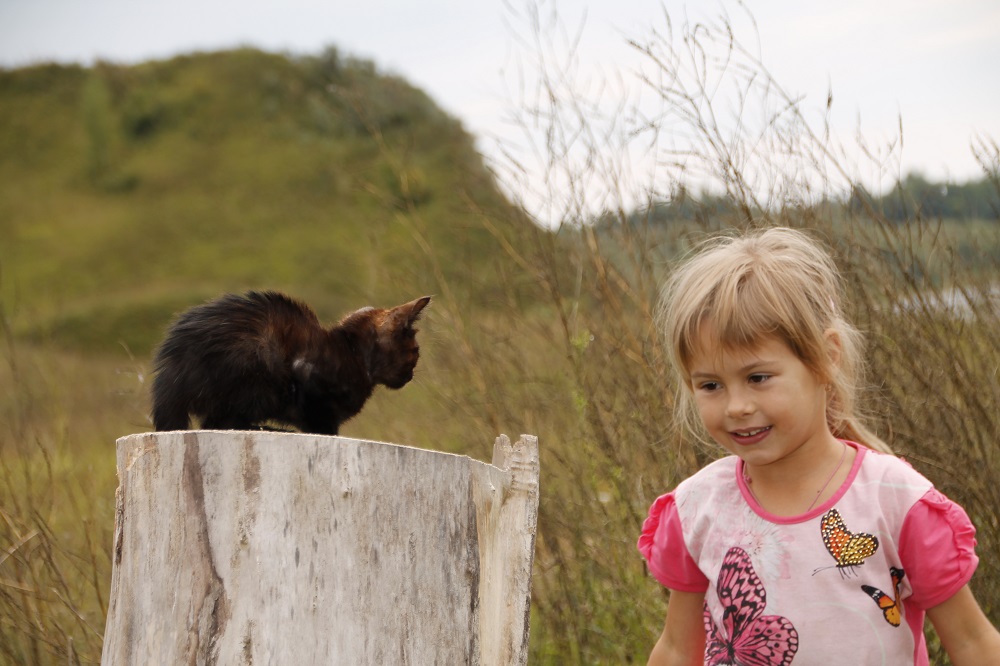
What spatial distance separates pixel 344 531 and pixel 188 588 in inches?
13.9

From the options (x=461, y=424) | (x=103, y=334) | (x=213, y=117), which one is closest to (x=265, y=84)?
(x=213, y=117)

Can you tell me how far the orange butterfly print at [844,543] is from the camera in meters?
1.88

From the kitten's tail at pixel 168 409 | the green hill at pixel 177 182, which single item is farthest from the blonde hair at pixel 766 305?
the green hill at pixel 177 182

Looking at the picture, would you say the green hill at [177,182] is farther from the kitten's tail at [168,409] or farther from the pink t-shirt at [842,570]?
the pink t-shirt at [842,570]

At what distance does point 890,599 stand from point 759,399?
0.51 meters

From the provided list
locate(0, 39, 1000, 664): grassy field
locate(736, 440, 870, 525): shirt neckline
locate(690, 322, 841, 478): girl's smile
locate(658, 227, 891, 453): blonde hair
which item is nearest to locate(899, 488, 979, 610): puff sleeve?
locate(736, 440, 870, 525): shirt neckline

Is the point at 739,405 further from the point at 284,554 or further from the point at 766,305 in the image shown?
the point at 284,554

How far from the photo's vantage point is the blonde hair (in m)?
1.98

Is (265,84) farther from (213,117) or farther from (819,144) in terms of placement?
(819,144)

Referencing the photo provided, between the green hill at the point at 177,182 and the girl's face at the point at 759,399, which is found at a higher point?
the green hill at the point at 177,182

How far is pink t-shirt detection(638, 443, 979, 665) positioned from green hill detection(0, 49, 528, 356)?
15.0 metres

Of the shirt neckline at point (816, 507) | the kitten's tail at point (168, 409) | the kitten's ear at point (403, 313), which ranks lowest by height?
the shirt neckline at point (816, 507)

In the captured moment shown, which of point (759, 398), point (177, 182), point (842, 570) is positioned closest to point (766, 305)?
point (759, 398)

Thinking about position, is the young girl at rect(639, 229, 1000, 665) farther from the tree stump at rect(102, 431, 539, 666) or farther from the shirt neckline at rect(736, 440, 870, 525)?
the tree stump at rect(102, 431, 539, 666)
